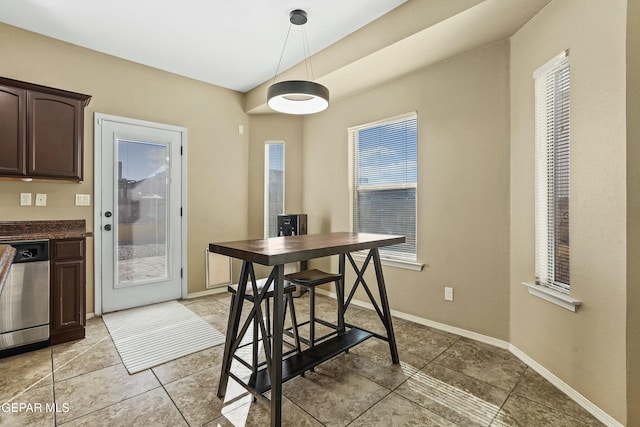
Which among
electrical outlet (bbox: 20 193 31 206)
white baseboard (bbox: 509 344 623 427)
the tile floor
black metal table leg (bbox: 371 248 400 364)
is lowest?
the tile floor

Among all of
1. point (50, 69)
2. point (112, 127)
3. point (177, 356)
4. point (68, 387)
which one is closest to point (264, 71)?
point (112, 127)

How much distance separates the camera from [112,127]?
11.4 feet

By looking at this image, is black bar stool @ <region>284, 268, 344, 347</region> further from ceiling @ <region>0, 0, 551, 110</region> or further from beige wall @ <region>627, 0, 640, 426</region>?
ceiling @ <region>0, 0, 551, 110</region>

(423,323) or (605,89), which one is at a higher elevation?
(605,89)

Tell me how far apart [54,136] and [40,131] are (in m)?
0.10

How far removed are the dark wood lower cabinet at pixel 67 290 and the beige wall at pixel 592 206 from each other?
378cm

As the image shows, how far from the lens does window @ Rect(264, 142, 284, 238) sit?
4605 mm

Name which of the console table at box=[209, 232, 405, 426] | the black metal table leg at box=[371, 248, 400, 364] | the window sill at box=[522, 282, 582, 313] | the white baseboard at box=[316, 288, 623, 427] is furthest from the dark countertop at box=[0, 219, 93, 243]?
the window sill at box=[522, 282, 582, 313]

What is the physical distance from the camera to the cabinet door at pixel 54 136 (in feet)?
9.01

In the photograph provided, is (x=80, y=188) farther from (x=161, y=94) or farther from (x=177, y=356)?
(x=177, y=356)

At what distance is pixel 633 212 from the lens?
1.60 m

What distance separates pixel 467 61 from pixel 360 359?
2746 millimetres

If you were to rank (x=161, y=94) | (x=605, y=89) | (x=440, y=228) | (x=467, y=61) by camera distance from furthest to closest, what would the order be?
(x=161, y=94), (x=440, y=228), (x=467, y=61), (x=605, y=89)

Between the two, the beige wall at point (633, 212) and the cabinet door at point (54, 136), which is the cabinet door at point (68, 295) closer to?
the cabinet door at point (54, 136)
